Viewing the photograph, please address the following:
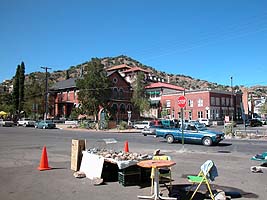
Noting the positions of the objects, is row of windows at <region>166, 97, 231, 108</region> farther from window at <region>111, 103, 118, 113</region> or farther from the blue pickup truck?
the blue pickup truck

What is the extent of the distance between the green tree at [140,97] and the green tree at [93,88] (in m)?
15.2

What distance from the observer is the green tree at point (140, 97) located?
70.4 metres

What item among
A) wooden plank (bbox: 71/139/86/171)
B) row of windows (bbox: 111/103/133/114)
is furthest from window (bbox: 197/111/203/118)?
wooden plank (bbox: 71/139/86/171)

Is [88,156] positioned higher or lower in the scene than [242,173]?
higher

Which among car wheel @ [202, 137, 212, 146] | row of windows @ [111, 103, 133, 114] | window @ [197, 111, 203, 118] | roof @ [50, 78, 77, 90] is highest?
roof @ [50, 78, 77, 90]

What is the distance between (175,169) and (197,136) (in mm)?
10927

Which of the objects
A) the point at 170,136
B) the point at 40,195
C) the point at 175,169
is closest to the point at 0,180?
the point at 40,195

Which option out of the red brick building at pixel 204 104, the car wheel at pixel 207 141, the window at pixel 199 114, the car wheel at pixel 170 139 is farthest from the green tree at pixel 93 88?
the car wheel at pixel 207 141

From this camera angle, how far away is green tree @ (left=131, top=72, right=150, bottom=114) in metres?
70.4

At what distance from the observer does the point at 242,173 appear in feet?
34.7

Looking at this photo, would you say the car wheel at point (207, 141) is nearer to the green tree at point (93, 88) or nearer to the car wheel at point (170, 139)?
the car wheel at point (170, 139)

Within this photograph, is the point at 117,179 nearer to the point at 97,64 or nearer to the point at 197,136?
the point at 197,136

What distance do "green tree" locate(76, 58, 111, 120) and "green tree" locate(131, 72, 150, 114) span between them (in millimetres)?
15190

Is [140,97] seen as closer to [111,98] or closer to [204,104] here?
[111,98]
